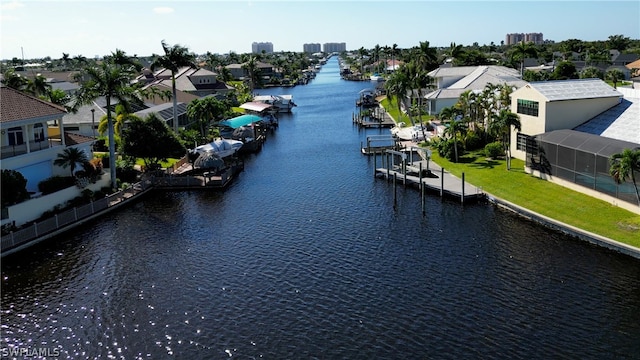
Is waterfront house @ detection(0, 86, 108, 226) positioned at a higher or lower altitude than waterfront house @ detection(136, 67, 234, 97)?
lower

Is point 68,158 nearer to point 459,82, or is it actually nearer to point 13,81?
point 13,81

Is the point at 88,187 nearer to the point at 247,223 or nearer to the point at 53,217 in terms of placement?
the point at 53,217

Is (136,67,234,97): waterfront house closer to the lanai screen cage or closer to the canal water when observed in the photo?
the canal water

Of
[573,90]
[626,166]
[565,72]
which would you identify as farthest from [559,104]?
[565,72]

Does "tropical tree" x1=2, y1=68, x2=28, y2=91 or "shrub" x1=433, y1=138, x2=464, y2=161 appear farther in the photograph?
"tropical tree" x1=2, y1=68, x2=28, y2=91

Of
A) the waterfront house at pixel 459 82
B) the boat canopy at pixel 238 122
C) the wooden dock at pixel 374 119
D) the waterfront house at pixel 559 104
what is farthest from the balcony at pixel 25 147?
the waterfront house at pixel 459 82

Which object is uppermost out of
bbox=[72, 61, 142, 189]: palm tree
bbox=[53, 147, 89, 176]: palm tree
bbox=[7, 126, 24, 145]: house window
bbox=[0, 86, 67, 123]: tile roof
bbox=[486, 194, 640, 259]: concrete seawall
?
bbox=[72, 61, 142, 189]: palm tree

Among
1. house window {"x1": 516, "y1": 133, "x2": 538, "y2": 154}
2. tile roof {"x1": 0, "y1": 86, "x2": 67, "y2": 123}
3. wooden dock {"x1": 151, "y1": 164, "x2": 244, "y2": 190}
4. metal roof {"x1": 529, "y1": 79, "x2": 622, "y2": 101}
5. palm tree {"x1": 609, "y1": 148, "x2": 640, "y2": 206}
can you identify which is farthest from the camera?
wooden dock {"x1": 151, "y1": 164, "x2": 244, "y2": 190}

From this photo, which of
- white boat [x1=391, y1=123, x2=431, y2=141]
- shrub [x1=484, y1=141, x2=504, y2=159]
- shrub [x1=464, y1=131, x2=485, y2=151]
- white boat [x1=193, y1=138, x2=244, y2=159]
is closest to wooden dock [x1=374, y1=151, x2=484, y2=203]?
shrub [x1=484, y1=141, x2=504, y2=159]
